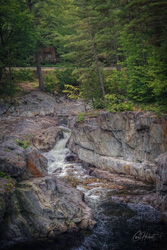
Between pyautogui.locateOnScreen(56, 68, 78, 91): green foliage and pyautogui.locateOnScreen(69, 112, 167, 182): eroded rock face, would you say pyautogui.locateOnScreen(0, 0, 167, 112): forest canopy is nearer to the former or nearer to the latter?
pyautogui.locateOnScreen(69, 112, 167, 182): eroded rock face

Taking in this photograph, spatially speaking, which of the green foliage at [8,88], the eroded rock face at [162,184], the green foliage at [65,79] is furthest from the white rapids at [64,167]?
the green foliage at [65,79]

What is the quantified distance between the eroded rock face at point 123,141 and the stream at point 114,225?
62.9 inches

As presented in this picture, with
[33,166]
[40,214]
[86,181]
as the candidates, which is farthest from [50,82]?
[40,214]

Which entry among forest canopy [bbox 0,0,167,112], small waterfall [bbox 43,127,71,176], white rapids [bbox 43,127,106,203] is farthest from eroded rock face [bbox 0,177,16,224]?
forest canopy [bbox 0,0,167,112]

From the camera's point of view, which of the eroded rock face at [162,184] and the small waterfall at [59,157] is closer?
the eroded rock face at [162,184]

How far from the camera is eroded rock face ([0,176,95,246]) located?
1059cm

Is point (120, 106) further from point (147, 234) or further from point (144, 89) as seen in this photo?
point (147, 234)

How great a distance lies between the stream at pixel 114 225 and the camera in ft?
34.0

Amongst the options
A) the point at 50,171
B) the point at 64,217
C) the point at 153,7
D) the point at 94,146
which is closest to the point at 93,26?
the point at 153,7

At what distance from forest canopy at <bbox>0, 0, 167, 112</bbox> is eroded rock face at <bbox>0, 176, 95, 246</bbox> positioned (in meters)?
8.67

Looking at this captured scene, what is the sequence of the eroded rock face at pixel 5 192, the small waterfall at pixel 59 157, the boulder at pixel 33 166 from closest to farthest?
the eroded rock face at pixel 5 192, the boulder at pixel 33 166, the small waterfall at pixel 59 157

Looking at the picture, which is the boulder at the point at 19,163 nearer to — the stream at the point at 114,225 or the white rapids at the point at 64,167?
the stream at the point at 114,225

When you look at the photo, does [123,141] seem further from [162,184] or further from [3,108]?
[3,108]

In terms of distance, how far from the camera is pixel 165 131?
1451cm
